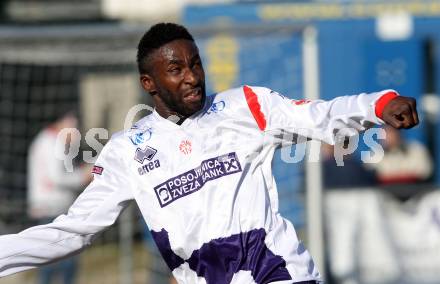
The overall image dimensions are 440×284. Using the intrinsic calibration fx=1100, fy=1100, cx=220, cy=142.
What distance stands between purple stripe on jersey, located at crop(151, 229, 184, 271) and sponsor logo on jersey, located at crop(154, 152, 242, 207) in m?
0.13

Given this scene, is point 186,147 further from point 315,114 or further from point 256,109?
point 315,114

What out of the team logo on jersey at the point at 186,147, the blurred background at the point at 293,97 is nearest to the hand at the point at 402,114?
the team logo on jersey at the point at 186,147

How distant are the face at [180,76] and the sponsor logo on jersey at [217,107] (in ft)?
0.30

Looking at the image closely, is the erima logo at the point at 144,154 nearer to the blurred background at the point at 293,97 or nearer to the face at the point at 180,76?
the face at the point at 180,76

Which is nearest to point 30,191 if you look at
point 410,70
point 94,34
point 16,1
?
point 94,34

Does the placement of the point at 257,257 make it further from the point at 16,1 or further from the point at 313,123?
the point at 16,1

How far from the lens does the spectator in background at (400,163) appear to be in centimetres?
1116

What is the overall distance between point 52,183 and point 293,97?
2869 mm

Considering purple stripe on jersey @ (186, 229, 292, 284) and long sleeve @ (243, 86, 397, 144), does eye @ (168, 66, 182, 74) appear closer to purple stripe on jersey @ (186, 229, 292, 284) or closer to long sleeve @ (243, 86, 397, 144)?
long sleeve @ (243, 86, 397, 144)

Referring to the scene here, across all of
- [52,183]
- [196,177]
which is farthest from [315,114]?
[52,183]

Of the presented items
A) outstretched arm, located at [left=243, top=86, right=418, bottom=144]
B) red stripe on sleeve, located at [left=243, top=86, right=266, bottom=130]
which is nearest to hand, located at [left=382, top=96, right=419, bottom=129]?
outstretched arm, located at [left=243, top=86, right=418, bottom=144]

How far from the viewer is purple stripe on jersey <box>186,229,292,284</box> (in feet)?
15.4

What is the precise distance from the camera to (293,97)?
9156 millimetres

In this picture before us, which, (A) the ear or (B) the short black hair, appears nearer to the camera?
(B) the short black hair
